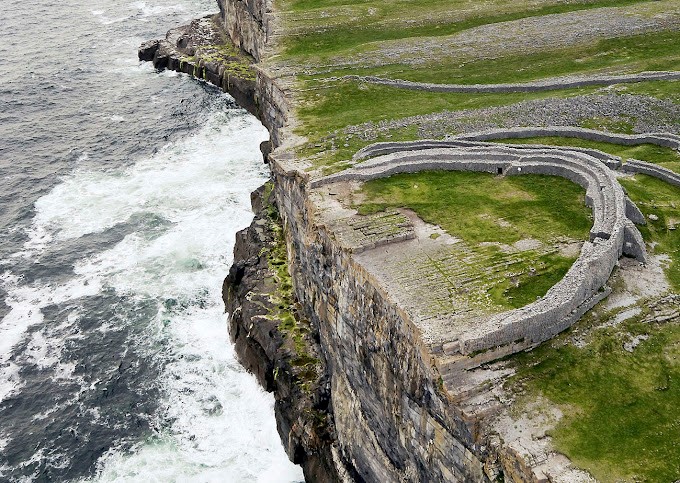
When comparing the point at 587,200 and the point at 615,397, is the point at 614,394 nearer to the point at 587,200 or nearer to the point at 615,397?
the point at 615,397

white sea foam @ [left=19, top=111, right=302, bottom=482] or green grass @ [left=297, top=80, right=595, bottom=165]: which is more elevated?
green grass @ [left=297, top=80, right=595, bottom=165]

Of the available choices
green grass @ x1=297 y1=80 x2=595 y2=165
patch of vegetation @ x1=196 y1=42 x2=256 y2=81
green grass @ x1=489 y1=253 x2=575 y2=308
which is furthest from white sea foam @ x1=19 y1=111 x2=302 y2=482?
green grass @ x1=489 y1=253 x2=575 y2=308

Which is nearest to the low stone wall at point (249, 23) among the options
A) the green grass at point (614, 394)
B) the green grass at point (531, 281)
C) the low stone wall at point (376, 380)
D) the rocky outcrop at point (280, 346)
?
the rocky outcrop at point (280, 346)

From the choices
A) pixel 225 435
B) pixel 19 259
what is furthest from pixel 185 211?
pixel 225 435

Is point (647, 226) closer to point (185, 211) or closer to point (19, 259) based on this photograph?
point (185, 211)

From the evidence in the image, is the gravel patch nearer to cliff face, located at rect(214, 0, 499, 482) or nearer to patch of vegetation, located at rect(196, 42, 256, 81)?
cliff face, located at rect(214, 0, 499, 482)

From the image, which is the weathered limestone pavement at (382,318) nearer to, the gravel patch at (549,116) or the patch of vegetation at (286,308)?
the patch of vegetation at (286,308)

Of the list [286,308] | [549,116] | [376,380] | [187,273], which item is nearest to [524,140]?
[549,116]
